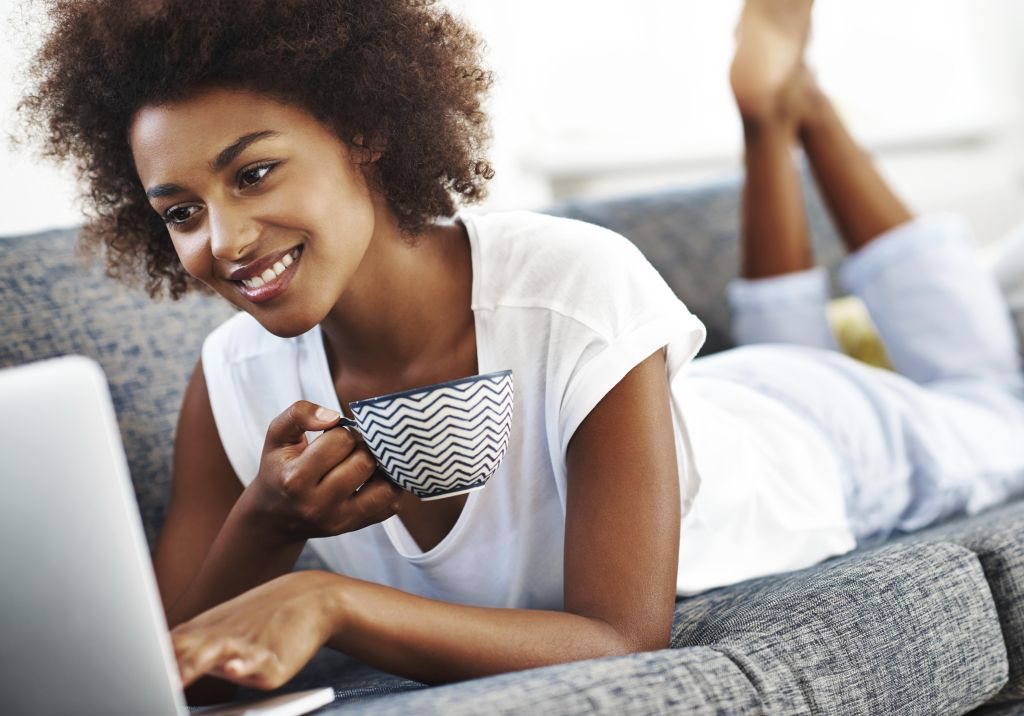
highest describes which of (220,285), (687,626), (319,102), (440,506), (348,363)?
(319,102)

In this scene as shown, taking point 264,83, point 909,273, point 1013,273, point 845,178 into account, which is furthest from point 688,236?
point 264,83

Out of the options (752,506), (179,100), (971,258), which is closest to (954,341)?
(971,258)

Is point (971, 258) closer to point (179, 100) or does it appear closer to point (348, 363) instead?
point (348, 363)

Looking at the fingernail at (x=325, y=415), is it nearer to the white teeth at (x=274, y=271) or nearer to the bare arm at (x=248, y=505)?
the bare arm at (x=248, y=505)

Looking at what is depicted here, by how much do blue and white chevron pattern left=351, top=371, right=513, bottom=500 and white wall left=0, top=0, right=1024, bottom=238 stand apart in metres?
1.04

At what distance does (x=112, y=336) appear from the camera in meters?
1.36

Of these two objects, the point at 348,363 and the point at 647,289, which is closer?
the point at 647,289

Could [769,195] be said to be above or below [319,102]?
below

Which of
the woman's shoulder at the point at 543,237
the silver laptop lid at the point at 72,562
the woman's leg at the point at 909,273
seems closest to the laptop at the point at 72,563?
the silver laptop lid at the point at 72,562

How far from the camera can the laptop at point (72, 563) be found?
58 cm

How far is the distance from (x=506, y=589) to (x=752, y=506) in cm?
38

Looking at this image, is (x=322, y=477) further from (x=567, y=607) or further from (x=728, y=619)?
(x=728, y=619)

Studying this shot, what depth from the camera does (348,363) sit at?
1.23 metres

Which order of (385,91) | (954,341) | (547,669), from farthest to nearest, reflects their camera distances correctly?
(954,341) → (385,91) → (547,669)
